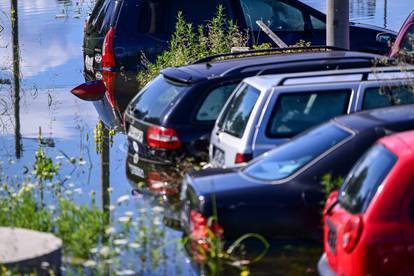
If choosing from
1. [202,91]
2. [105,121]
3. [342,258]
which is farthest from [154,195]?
[105,121]

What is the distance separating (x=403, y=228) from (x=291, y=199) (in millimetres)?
1664

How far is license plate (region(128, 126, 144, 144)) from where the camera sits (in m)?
12.9

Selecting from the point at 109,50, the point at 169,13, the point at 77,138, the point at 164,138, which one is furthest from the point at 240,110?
the point at 169,13

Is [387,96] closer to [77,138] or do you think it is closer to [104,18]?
[77,138]

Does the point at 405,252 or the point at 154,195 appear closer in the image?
the point at 405,252

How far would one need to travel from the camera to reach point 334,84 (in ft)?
37.4

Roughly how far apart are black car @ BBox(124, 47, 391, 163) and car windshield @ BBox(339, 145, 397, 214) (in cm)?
392

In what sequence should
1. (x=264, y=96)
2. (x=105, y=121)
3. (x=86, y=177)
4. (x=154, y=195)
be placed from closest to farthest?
(x=264, y=96)
(x=154, y=195)
(x=86, y=177)
(x=105, y=121)

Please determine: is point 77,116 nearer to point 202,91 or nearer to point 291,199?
point 202,91

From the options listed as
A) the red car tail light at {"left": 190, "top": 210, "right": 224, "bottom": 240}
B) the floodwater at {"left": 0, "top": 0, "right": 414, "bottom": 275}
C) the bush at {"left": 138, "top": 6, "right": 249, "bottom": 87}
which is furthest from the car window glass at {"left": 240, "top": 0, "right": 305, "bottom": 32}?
the red car tail light at {"left": 190, "top": 210, "right": 224, "bottom": 240}

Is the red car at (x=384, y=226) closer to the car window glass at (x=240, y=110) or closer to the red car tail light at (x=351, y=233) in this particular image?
the red car tail light at (x=351, y=233)

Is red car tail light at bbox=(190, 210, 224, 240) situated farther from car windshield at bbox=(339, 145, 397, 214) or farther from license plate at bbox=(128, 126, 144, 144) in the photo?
license plate at bbox=(128, 126, 144, 144)

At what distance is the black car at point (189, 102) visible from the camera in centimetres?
1251

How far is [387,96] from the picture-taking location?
11602 mm
